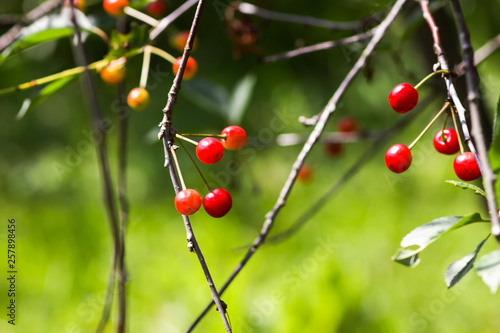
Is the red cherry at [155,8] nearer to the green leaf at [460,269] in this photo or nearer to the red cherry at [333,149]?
the red cherry at [333,149]

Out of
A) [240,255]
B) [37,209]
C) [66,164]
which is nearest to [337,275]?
[240,255]

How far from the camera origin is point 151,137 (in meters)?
1.15

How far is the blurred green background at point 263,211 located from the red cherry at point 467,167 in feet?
1.79

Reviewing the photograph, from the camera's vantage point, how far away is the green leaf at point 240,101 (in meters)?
1.31

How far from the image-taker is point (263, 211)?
6.89ft

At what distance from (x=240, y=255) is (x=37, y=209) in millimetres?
1151

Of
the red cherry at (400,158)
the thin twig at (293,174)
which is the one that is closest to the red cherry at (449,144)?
the red cherry at (400,158)

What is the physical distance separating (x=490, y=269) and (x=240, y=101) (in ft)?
3.22

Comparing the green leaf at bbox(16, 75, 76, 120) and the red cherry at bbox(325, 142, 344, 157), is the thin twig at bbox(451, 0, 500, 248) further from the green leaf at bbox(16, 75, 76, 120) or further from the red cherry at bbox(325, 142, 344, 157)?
the red cherry at bbox(325, 142, 344, 157)

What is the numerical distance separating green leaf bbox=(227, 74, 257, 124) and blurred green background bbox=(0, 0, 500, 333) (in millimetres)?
28

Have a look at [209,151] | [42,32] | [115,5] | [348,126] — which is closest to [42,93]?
[42,32]

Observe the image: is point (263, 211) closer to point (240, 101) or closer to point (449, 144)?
point (240, 101)

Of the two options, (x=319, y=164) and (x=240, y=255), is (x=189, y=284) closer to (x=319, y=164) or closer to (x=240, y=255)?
(x=240, y=255)

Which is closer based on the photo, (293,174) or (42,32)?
(293,174)
